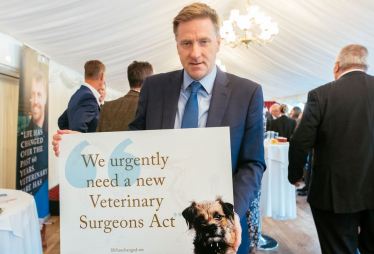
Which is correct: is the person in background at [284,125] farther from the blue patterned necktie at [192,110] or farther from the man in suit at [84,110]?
the blue patterned necktie at [192,110]

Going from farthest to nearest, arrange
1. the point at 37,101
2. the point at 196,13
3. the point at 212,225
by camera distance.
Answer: the point at 37,101 → the point at 196,13 → the point at 212,225

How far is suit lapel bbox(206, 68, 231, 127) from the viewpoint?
108 cm

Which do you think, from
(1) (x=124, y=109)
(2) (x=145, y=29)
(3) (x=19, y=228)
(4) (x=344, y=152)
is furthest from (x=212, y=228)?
(2) (x=145, y=29)

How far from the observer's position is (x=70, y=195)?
92 cm

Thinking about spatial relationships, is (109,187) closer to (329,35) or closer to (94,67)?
(94,67)

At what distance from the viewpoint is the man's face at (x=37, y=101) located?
3.96 metres

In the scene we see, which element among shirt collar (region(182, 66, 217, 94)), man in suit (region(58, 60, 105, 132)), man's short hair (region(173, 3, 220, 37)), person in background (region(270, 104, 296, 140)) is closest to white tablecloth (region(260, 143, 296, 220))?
person in background (region(270, 104, 296, 140))

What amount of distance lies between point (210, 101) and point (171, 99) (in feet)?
0.52

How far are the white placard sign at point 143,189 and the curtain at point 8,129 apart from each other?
3300mm

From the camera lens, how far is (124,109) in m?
2.38

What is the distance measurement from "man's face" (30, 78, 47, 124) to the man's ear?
3.74 metres

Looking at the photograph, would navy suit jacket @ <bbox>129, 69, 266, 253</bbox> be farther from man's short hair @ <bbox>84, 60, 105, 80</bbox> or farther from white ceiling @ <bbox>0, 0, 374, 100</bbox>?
white ceiling @ <bbox>0, 0, 374, 100</bbox>

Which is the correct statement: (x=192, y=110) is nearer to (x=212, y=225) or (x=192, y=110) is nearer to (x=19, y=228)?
(x=212, y=225)

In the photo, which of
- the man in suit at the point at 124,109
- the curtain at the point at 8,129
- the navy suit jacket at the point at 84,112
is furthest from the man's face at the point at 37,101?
the man in suit at the point at 124,109
